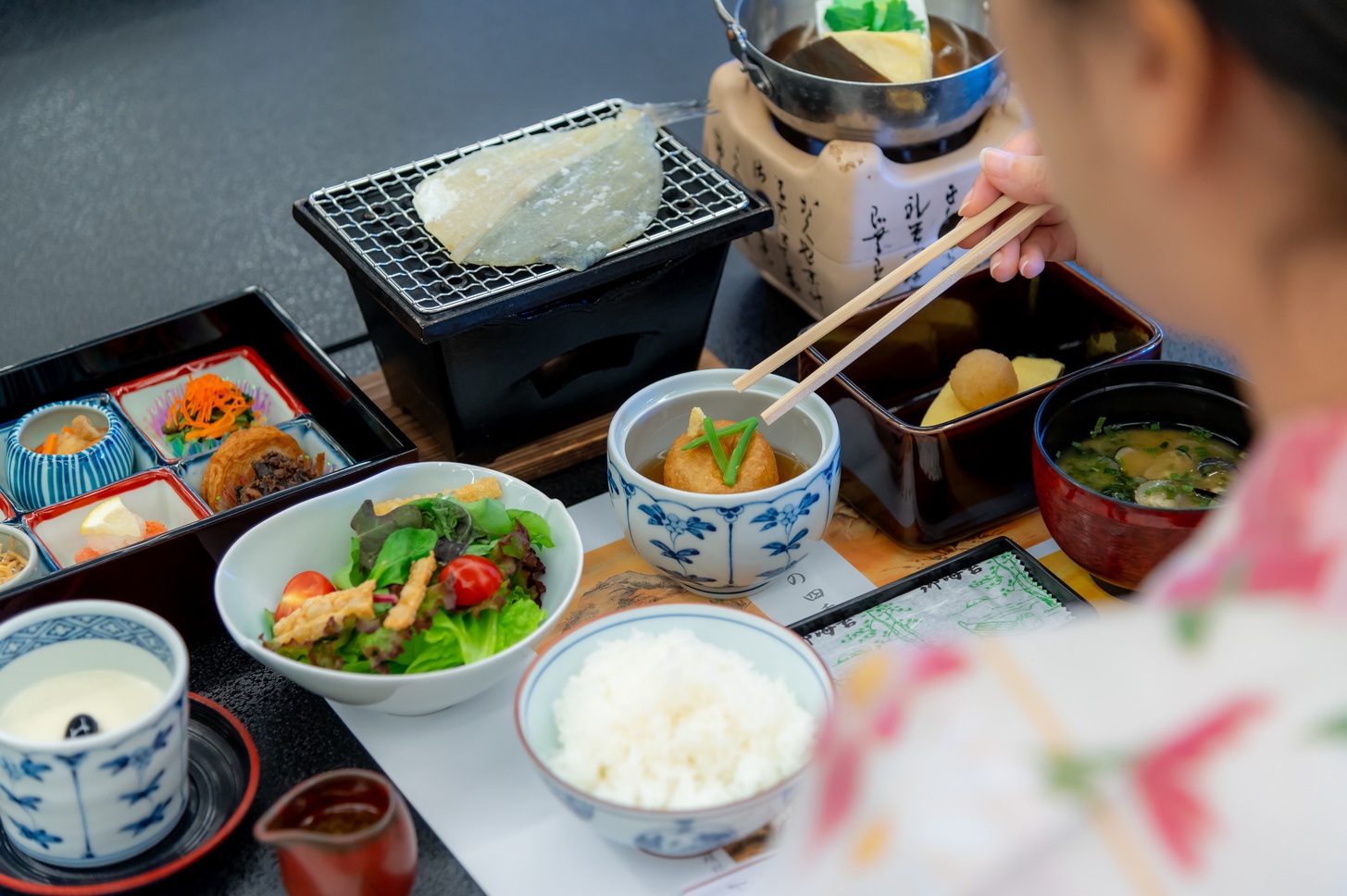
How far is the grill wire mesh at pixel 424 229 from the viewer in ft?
4.55

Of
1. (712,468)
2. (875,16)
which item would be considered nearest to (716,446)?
(712,468)

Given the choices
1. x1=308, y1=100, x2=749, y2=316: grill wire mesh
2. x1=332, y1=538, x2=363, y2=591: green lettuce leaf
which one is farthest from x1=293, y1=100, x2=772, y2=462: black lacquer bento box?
x1=332, y1=538, x2=363, y2=591: green lettuce leaf

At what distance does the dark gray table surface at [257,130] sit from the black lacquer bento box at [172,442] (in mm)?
130

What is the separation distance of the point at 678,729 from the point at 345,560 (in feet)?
1.50

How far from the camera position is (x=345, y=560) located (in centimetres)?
131

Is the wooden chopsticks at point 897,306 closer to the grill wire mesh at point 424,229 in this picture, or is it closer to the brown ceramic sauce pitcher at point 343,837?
the grill wire mesh at point 424,229

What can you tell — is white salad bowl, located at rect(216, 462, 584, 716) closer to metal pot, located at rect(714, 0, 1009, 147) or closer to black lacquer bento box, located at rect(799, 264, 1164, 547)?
black lacquer bento box, located at rect(799, 264, 1164, 547)

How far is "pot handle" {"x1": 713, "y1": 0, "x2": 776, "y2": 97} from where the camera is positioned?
1660mm

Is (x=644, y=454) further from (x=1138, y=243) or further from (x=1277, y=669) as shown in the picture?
(x=1277, y=669)

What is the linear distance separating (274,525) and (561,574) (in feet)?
0.94

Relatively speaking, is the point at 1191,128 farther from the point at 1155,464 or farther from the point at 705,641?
the point at 1155,464

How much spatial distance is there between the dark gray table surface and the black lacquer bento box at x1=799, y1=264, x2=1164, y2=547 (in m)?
0.26

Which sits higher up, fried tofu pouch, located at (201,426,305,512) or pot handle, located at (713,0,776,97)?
pot handle, located at (713,0,776,97)

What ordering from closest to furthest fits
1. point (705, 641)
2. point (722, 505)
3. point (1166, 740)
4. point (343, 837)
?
point (1166, 740)
point (343, 837)
point (705, 641)
point (722, 505)
